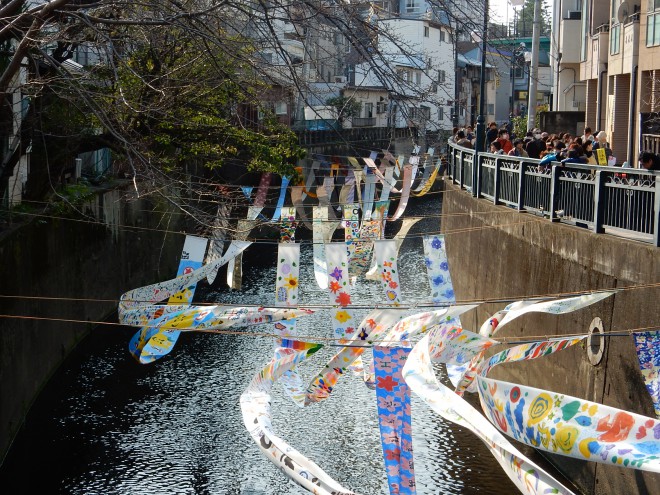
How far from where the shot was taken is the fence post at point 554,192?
1351cm

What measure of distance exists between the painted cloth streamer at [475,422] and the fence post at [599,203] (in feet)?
14.7

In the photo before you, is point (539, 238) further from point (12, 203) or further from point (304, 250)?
point (304, 250)

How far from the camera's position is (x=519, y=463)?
6.29 m

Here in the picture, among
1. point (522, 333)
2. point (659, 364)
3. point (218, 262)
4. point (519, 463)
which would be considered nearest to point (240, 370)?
point (218, 262)

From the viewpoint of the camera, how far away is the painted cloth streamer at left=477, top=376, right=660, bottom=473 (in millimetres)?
6098

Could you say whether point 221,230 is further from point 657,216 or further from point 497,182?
point 497,182

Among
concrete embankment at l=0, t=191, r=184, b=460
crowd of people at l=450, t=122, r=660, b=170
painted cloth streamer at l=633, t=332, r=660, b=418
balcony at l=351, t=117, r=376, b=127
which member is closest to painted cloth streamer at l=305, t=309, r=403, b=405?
painted cloth streamer at l=633, t=332, r=660, b=418

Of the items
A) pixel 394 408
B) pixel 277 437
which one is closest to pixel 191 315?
pixel 394 408

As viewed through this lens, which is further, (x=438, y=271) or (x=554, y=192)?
(x=438, y=271)

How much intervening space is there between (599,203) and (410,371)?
17.1 ft

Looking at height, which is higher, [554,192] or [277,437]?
[554,192]

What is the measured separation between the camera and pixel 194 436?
1495 cm

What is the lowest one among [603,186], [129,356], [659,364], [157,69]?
[129,356]

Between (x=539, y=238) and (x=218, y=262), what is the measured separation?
14.7ft
